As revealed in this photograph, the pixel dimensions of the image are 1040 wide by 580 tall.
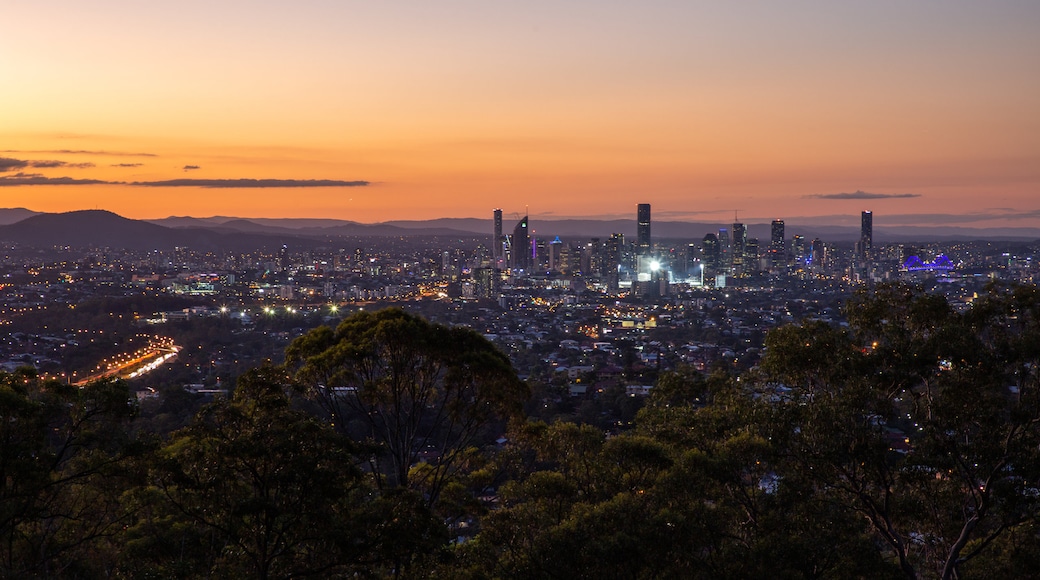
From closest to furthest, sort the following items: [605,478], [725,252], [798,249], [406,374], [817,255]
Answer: [605,478], [406,374], [725,252], [817,255], [798,249]

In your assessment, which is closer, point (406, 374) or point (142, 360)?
point (406, 374)

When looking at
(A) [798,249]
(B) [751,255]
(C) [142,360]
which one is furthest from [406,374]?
(A) [798,249]

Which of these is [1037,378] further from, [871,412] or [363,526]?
[363,526]

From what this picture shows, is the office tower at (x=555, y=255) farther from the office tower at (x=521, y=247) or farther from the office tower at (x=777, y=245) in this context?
the office tower at (x=777, y=245)

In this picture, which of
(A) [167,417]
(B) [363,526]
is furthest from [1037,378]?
(A) [167,417]

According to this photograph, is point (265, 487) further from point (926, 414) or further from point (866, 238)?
point (866, 238)

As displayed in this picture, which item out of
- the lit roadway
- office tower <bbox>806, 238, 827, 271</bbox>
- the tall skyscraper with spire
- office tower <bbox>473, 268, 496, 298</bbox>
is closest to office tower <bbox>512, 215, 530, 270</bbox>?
the tall skyscraper with spire

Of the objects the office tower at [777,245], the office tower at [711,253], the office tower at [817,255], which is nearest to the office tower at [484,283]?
the office tower at [711,253]
